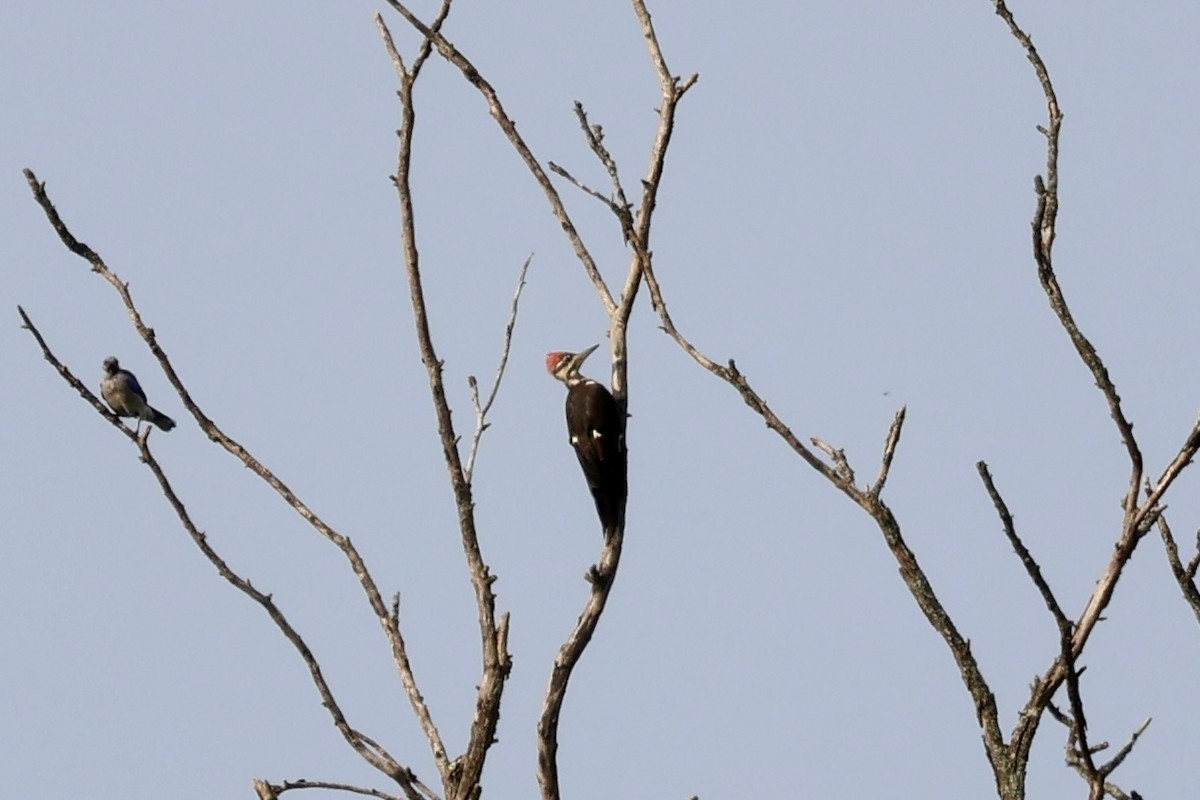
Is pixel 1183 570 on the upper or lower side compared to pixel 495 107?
lower

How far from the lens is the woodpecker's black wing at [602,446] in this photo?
892 cm

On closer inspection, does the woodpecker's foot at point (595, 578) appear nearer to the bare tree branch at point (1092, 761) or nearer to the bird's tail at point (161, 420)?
the bare tree branch at point (1092, 761)

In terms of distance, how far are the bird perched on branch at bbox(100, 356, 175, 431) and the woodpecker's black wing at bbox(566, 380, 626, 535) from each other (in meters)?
5.98

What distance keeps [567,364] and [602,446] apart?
2223 millimetres

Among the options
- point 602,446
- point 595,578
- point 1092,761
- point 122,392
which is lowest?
point 1092,761

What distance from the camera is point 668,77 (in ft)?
26.1

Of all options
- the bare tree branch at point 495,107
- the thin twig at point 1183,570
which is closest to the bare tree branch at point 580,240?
the bare tree branch at point 495,107

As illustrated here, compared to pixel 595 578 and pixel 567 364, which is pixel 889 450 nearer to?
pixel 595 578

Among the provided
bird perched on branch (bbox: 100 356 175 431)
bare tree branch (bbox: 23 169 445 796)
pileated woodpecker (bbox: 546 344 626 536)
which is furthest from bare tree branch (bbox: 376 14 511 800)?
bird perched on branch (bbox: 100 356 175 431)

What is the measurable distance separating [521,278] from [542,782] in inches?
83.8

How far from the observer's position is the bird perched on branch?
14531mm

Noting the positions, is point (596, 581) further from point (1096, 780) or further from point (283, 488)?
point (1096, 780)

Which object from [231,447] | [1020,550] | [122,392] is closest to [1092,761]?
[1020,550]

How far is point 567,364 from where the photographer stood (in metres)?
11.4
